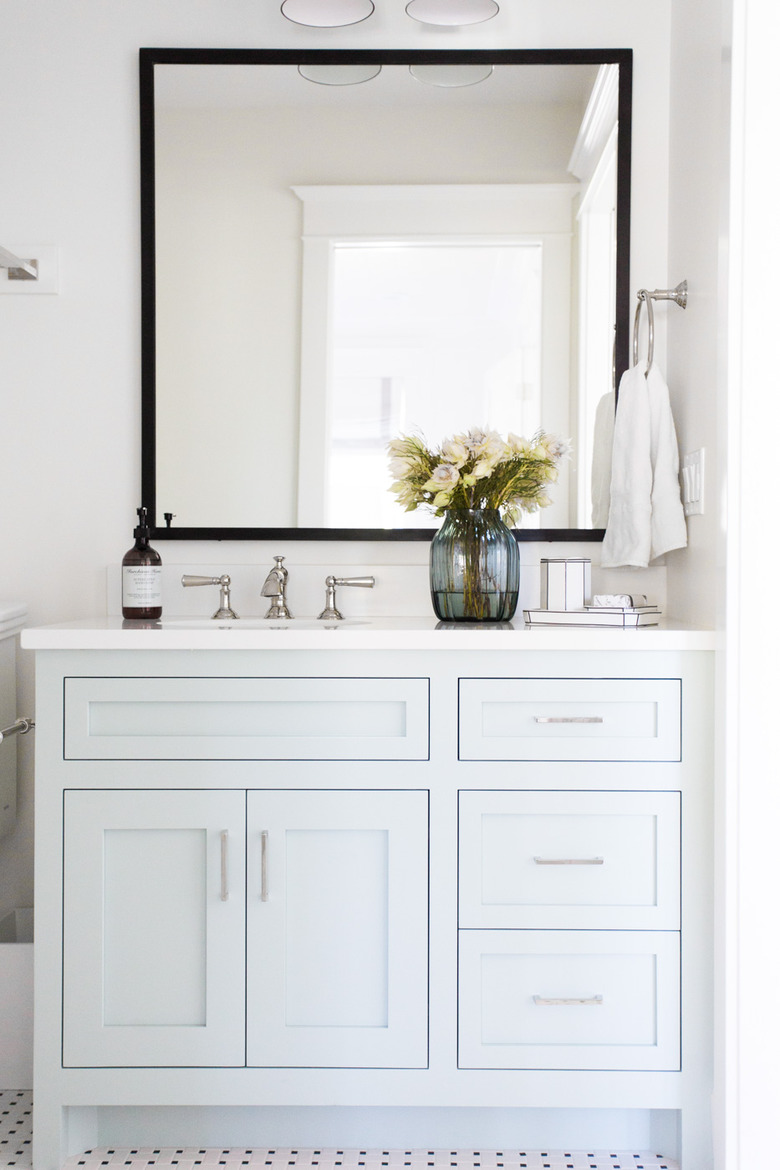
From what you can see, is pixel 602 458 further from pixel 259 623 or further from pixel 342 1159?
pixel 342 1159

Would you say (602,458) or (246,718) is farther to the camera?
(602,458)

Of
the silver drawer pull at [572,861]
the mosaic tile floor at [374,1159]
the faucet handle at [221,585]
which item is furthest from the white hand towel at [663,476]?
the mosaic tile floor at [374,1159]

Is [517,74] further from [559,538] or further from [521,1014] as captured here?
[521,1014]

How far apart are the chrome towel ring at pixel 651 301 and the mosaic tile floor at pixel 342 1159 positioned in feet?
4.84

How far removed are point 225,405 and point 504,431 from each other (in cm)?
61

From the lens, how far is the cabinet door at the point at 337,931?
1.52 metres

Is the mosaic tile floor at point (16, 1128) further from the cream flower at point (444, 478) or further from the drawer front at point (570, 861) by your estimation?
the cream flower at point (444, 478)

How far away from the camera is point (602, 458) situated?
1.94 m

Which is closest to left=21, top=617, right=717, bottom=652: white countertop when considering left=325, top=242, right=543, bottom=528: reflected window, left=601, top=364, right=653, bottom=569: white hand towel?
left=601, top=364, right=653, bottom=569: white hand towel

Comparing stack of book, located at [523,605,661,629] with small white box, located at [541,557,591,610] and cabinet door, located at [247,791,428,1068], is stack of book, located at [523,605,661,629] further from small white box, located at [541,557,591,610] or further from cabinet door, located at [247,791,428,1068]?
cabinet door, located at [247,791,428,1068]

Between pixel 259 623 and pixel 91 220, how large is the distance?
961mm

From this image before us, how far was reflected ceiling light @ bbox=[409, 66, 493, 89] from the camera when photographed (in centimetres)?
196

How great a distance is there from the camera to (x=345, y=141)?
6.45 ft

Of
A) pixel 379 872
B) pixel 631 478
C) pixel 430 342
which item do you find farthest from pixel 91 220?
pixel 379 872
